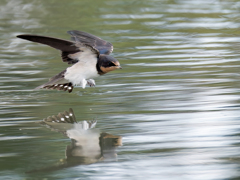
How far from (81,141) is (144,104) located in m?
1.32

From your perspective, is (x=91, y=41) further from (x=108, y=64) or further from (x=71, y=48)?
(x=108, y=64)

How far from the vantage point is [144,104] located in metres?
6.05

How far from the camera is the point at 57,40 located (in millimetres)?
5723

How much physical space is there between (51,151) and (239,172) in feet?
5.21

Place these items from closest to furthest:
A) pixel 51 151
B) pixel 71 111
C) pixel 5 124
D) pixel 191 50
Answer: pixel 51 151, pixel 5 124, pixel 71 111, pixel 191 50

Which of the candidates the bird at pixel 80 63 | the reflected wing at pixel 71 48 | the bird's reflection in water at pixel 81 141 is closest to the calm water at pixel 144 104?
the bird's reflection in water at pixel 81 141

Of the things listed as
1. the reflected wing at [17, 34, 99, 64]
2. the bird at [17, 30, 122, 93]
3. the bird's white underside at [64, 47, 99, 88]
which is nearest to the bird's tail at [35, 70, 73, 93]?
the bird at [17, 30, 122, 93]

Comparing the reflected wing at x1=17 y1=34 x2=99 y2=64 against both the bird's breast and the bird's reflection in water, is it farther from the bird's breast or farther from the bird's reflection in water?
the bird's reflection in water

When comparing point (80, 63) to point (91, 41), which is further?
point (91, 41)

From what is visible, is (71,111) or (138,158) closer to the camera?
(138,158)

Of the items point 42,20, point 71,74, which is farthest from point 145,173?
point 42,20

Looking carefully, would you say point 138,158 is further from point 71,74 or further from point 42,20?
point 42,20

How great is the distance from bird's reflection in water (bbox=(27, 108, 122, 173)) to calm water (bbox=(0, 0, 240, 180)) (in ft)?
0.25

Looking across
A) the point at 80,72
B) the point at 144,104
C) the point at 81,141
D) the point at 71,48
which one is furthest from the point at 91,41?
the point at 81,141
